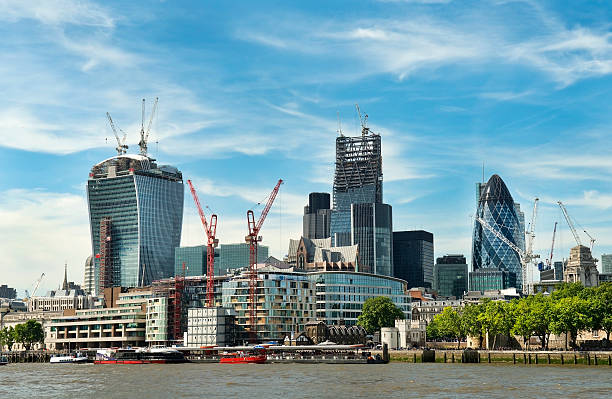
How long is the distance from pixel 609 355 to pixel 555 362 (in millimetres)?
10888

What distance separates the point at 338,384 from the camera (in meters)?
118

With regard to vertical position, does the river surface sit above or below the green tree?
below

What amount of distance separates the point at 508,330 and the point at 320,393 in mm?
99507

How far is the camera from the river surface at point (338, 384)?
10281 centimetres

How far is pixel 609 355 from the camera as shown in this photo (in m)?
152

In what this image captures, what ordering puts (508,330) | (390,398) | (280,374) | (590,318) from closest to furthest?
(390,398)
(280,374)
(590,318)
(508,330)

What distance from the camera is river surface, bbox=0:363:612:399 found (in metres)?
103

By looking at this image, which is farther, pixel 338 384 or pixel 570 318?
pixel 570 318

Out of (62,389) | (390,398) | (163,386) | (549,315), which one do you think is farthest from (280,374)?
(549,315)

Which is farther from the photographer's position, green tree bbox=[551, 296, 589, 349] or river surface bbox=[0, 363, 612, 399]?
green tree bbox=[551, 296, 589, 349]

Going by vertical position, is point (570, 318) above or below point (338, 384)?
above

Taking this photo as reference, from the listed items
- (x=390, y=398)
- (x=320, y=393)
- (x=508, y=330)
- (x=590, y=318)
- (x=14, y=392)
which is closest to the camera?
(x=390, y=398)

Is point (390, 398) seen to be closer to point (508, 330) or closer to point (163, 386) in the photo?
point (163, 386)

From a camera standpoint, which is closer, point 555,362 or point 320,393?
point 320,393
